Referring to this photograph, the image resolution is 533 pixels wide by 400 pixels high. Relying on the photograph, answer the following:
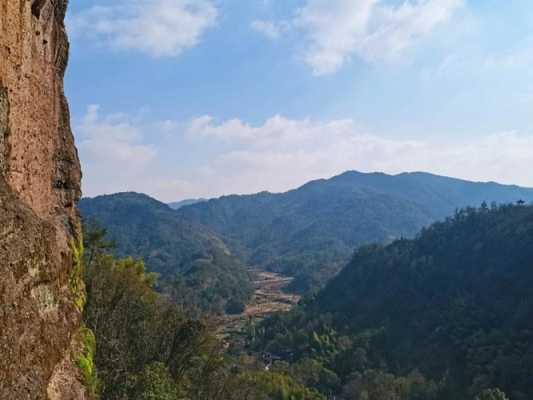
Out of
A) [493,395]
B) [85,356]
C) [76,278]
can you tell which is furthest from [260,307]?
[85,356]

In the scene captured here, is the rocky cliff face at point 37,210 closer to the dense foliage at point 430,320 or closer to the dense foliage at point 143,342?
the dense foliage at point 143,342

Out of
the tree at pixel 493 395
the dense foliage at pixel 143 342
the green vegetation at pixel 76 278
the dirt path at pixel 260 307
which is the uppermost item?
the green vegetation at pixel 76 278

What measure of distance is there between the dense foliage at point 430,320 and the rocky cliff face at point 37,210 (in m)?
46.8

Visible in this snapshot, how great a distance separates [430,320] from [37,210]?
3693 inches

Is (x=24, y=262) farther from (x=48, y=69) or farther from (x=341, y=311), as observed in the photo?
(x=341, y=311)

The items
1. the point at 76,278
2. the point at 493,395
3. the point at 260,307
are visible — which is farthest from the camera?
Answer: the point at 260,307

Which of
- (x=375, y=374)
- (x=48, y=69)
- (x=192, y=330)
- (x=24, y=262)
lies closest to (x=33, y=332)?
(x=24, y=262)

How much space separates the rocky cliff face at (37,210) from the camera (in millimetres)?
9883

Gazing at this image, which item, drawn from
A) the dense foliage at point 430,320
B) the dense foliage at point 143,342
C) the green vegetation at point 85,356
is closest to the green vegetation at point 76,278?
the green vegetation at point 85,356

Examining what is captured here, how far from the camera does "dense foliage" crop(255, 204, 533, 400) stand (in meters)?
68.0

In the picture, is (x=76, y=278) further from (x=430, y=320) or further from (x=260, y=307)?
(x=260, y=307)

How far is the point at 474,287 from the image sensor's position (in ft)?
334

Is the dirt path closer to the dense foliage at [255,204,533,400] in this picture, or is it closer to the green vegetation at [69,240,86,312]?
the dense foliage at [255,204,533,400]

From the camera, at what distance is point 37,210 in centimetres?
1452
